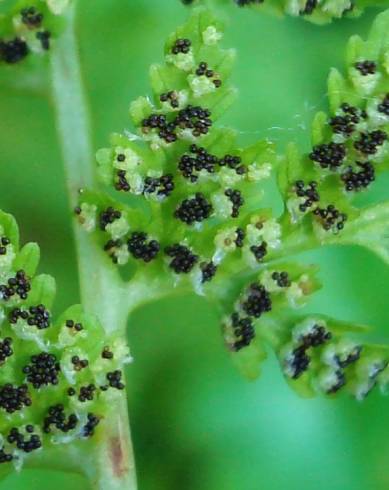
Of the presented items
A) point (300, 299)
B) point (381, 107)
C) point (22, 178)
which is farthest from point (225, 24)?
point (22, 178)

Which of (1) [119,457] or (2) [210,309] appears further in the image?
(2) [210,309]

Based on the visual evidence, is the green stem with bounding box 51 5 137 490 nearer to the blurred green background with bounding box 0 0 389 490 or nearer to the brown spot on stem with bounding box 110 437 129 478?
the brown spot on stem with bounding box 110 437 129 478

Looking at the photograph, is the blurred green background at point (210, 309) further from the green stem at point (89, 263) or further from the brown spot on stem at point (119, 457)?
the brown spot on stem at point (119, 457)

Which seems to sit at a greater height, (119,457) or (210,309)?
(210,309)

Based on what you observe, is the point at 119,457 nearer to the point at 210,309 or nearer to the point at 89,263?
the point at 89,263

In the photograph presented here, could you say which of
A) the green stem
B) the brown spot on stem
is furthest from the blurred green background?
the brown spot on stem

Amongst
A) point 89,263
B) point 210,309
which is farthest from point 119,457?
point 210,309

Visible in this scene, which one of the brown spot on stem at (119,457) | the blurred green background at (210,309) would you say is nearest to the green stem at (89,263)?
the brown spot on stem at (119,457)
